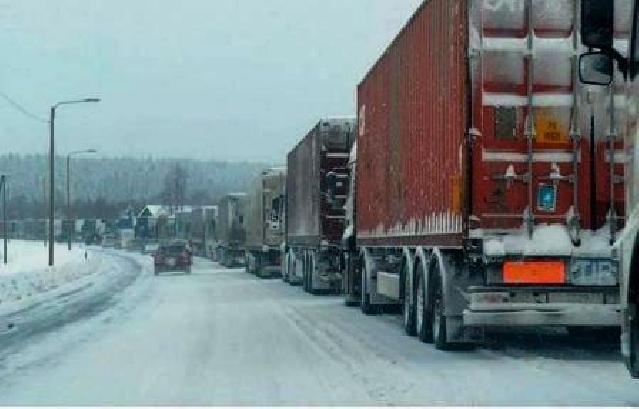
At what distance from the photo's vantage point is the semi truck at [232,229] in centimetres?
5680

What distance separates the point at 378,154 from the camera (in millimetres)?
19797

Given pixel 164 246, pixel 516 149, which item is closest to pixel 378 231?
pixel 516 149

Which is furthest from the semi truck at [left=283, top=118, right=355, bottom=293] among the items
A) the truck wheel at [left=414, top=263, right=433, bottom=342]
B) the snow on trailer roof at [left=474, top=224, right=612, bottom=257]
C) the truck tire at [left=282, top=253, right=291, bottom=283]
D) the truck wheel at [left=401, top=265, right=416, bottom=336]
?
the snow on trailer roof at [left=474, top=224, right=612, bottom=257]

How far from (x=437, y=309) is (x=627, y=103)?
5753 millimetres

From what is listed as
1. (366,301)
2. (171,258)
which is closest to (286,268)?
(171,258)

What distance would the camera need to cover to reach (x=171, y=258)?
2061 inches

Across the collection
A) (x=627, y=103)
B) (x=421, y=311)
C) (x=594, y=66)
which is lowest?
(x=421, y=311)

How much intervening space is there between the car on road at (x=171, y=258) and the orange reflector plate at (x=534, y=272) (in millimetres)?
40229

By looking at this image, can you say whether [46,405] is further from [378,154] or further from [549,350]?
[378,154]

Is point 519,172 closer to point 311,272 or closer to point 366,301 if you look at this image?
point 366,301

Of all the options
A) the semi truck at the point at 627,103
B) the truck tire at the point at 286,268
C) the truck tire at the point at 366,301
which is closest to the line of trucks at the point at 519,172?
the semi truck at the point at 627,103

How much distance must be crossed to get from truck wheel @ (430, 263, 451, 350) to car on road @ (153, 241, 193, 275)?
3821 centimetres

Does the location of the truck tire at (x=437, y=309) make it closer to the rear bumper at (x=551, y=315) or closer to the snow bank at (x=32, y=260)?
the rear bumper at (x=551, y=315)

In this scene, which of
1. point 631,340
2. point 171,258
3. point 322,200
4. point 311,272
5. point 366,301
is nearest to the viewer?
point 631,340
